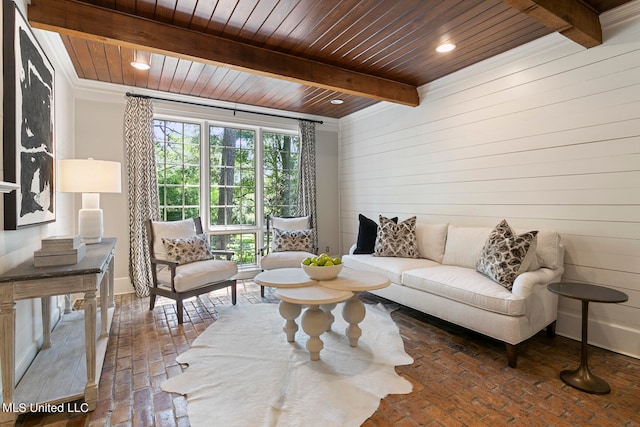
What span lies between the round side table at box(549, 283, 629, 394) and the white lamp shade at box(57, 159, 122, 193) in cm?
365

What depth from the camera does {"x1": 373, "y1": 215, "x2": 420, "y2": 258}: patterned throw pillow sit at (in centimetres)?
370

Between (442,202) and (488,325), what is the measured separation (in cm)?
177

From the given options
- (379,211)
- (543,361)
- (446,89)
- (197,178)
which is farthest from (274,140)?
(543,361)

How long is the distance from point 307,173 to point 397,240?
2087 mm

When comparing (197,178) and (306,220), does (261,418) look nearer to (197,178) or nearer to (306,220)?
(306,220)

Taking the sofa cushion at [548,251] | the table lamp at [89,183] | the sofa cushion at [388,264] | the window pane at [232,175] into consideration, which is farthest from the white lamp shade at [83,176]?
the sofa cushion at [548,251]

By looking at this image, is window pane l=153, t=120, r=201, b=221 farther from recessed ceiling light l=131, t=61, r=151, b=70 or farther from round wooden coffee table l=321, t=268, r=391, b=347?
round wooden coffee table l=321, t=268, r=391, b=347

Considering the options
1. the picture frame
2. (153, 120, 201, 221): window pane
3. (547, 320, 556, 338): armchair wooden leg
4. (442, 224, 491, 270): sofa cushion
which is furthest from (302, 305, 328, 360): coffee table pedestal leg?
(153, 120, 201, 221): window pane

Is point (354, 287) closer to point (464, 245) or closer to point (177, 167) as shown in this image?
point (464, 245)

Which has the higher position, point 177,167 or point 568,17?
point 568,17

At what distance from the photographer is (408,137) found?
14.1ft

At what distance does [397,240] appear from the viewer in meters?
3.76

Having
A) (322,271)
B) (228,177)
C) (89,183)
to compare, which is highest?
(228,177)

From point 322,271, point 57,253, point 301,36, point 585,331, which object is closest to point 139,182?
point 57,253
